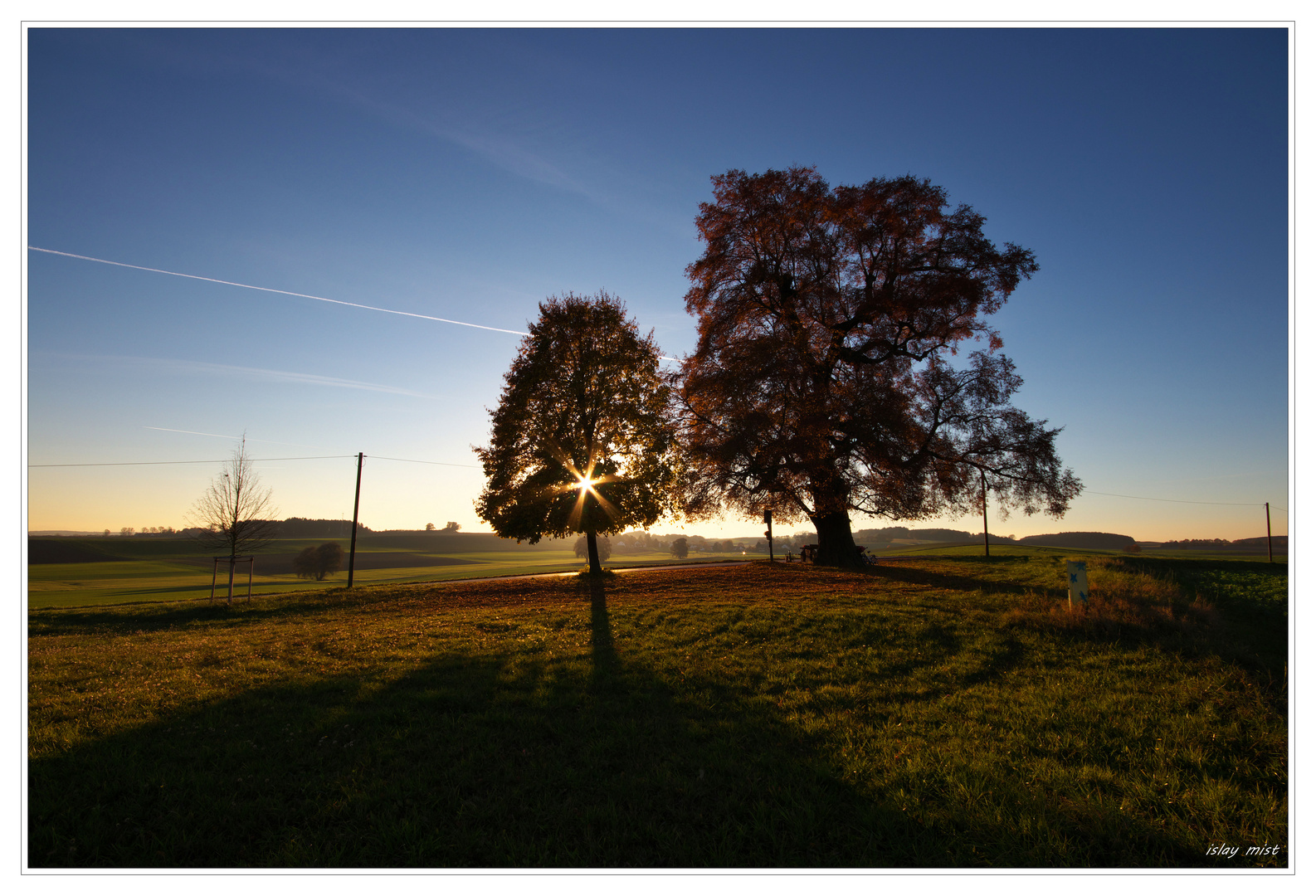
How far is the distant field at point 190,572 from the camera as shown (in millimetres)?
32562

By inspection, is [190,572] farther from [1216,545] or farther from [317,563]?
[1216,545]

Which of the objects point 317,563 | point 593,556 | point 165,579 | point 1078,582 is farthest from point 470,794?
point 317,563

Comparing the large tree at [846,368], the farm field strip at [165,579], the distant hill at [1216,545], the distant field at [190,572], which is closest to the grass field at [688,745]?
the large tree at [846,368]

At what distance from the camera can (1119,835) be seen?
365 centimetres

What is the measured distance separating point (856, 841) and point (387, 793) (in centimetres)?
369

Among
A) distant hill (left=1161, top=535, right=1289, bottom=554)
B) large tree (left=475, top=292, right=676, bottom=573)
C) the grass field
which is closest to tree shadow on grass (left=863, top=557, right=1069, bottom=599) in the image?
the grass field

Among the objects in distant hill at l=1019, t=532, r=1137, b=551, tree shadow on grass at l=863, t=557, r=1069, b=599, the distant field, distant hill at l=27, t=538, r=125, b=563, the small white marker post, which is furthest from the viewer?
distant hill at l=1019, t=532, r=1137, b=551

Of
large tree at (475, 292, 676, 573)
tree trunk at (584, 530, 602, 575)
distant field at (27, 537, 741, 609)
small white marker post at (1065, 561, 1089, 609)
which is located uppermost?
large tree at (475, 292, 676, 573)

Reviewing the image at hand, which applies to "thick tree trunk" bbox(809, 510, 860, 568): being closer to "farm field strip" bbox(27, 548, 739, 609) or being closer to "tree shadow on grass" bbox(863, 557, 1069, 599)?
"tree shadow on grass" bbox(863, 557, 1069, 599)

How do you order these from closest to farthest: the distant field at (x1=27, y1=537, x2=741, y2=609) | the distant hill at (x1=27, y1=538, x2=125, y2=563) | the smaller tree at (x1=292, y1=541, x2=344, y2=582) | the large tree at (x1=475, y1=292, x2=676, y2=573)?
the large tree at (x1=475, y1=292, x2=676, y2=573) < the distant field at (x1=27, y1=537, x2=741, y2=609) < the smaller tree at (x1=292, y1=541, x2=344, y2=582) < the distant hill at (x1=27, y1=538, x2=125, y2=563)

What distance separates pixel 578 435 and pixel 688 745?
18925 mm

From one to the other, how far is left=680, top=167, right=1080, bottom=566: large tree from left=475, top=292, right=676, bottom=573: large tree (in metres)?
2.31

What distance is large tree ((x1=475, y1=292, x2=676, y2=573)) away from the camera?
2306 centimetres
